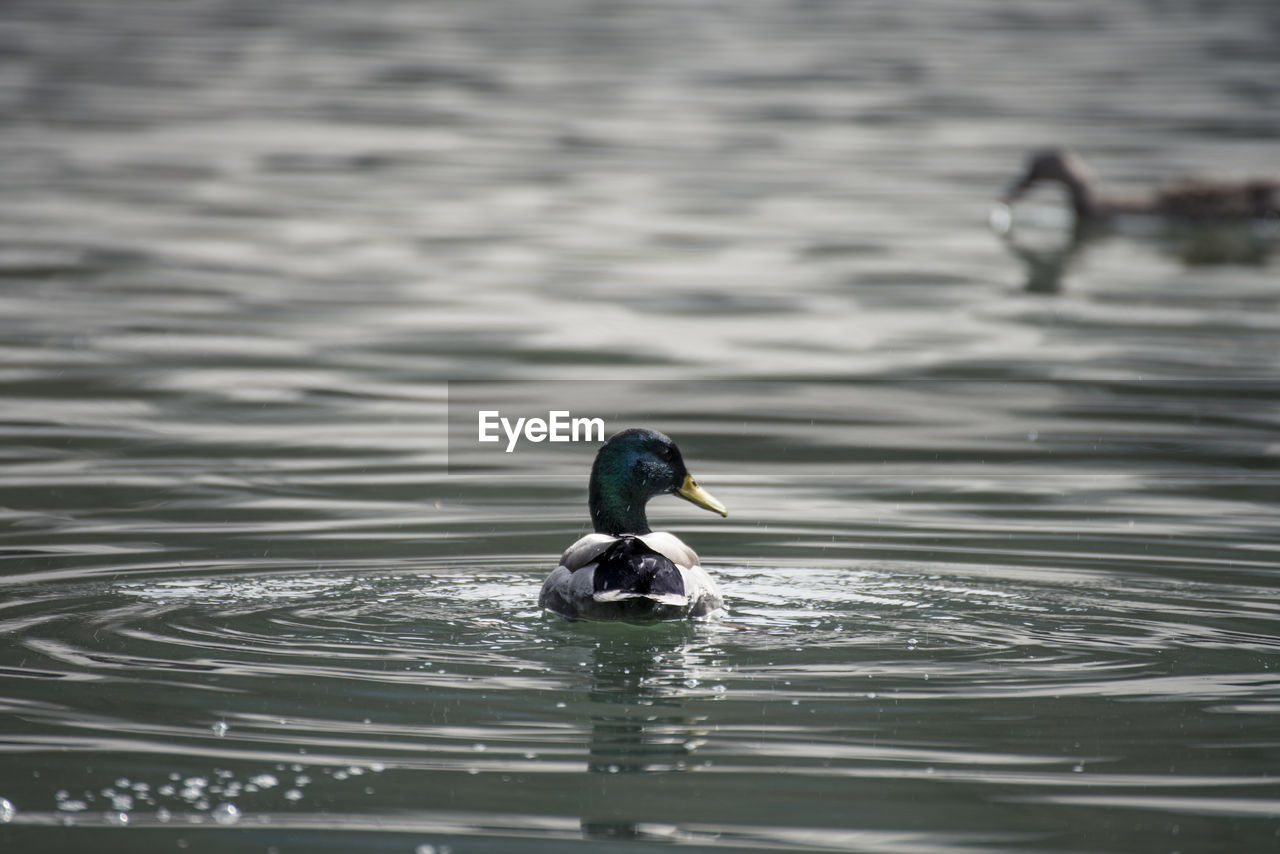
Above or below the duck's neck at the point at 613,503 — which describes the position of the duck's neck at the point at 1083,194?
above

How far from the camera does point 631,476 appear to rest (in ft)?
26.7

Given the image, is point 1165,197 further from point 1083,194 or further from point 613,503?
point 613,503

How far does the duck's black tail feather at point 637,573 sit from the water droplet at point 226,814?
1.96 m

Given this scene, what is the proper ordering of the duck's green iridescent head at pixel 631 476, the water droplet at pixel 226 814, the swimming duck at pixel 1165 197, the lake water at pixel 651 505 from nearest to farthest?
the water droplet at pixel 226 814
the lake water at pixel 651 505
the duck's green iridescent head at pixel 631 476
the swimming duck at pixel 1165 197

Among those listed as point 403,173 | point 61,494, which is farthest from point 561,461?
point 403,173

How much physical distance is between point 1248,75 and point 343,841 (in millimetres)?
31258

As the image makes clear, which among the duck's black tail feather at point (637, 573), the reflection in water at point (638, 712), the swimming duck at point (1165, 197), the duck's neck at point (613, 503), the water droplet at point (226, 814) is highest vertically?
the swimming duck at point (1165, 197)

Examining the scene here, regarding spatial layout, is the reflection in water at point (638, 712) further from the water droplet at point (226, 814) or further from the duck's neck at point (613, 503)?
the water droplet at point (226, 814)

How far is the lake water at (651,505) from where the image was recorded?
235 inches

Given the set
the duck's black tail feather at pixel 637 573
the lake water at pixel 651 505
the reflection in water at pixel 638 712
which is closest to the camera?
the reflection in water at pixel 638 712

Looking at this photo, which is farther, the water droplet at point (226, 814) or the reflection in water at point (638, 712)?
the reflection in water at point (638, 712)

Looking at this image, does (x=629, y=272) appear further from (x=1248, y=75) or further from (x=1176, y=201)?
(x=1248, y=75)

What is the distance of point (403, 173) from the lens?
2411cm

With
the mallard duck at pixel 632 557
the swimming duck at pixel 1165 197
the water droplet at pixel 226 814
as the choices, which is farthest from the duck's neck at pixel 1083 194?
the water droplet at pixel 226 814
